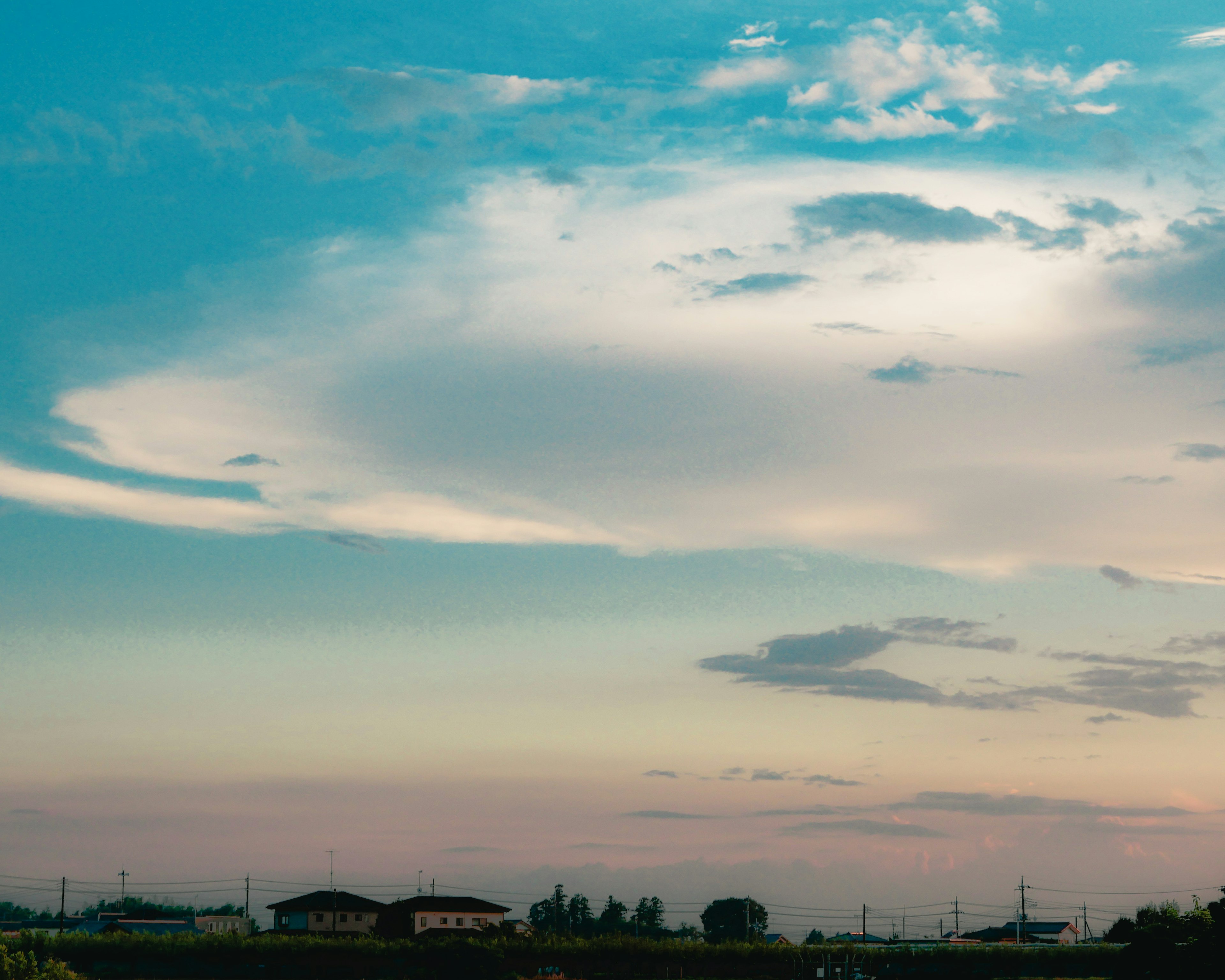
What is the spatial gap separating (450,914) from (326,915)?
15328 millimetres

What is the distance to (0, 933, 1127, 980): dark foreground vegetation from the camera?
111688 mm

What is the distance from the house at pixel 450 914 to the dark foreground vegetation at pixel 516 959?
2205cm

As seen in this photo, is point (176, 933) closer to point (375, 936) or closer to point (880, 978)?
point (375, 936)

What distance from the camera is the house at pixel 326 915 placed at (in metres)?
149

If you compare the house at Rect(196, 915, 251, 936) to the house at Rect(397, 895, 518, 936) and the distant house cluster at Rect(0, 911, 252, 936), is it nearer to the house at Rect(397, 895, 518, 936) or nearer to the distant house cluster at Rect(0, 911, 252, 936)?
the distant house cluster at Rect(0, 911, 252, 936)

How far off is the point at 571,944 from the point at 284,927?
47.7 meters

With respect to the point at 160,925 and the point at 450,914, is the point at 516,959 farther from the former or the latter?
the point at 160,925

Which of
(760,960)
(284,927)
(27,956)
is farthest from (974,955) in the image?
(27,956)

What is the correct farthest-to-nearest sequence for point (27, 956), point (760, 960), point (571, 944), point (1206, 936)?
point (760, 960), point (571, 944), point (1206, 936), point (27, 956)

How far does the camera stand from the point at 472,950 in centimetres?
10444

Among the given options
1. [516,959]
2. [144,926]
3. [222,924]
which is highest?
[516,959]

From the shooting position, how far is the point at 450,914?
490ft

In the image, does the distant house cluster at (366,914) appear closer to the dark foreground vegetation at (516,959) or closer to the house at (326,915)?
the house at (326,915)

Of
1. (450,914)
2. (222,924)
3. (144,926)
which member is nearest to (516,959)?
(450,914)
